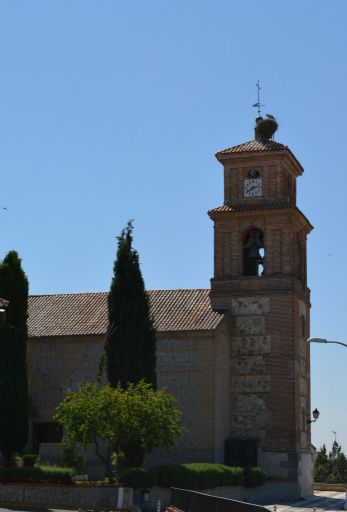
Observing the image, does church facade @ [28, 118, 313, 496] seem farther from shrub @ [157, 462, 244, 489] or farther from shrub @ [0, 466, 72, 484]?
shrub @ [0, 466, 72, 484]

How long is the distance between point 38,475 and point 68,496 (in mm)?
1480

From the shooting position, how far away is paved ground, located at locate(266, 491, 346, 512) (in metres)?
39.3

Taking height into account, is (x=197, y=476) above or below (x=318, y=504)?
above

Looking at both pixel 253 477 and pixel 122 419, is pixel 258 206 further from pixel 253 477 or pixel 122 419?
pixel 122 419

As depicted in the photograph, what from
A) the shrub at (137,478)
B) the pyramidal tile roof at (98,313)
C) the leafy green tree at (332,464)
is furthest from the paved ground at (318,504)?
the leafy green tree at (332,464)

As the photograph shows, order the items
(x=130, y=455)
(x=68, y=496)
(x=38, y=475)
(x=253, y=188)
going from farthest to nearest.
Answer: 1. (x=253, y=188)
2. (x=130, y=455)
3. (x=38, y=475)
4. (x=68, y=496)

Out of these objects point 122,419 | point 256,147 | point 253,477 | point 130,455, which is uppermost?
point 256,147

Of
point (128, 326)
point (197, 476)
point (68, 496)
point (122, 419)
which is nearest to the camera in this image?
point (68, 496)

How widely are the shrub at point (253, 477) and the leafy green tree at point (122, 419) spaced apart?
5906mm

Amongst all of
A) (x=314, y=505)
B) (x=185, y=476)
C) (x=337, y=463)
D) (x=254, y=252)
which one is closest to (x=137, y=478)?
(x=185, y=476)

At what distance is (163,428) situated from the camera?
36.6m

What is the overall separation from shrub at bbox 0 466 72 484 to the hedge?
2095 millimetres

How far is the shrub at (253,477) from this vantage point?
41.8 m

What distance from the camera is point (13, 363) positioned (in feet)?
125
